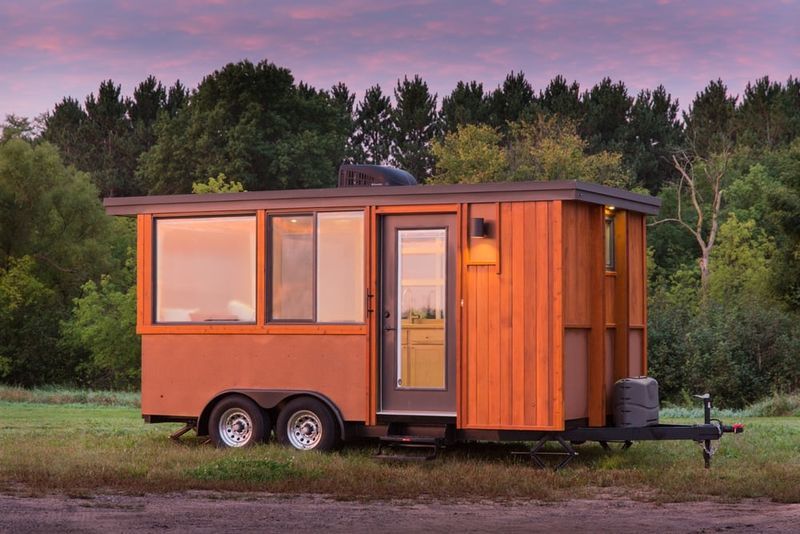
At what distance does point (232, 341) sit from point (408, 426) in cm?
240

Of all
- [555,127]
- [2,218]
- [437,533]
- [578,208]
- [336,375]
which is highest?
[555,127]

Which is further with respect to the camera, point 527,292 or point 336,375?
point 336,375

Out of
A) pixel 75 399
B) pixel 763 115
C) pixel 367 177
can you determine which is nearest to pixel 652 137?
pixel 763 115

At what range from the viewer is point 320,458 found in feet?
Result: 47.0

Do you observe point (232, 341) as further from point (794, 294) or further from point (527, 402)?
point (794, 294)

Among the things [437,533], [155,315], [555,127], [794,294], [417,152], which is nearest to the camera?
[437,533]

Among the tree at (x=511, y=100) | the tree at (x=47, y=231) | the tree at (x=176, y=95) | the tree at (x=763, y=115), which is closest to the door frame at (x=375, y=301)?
the tree at (x=47, y=231)

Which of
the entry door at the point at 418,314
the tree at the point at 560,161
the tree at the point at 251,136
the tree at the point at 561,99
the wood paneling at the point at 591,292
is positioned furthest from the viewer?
the tree at the point at 561,99

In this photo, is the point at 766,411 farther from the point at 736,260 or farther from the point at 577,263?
the point at 736,260

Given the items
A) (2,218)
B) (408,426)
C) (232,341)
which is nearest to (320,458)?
(408,426)

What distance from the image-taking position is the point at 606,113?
66750mm

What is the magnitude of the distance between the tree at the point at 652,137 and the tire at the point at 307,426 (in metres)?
45.9

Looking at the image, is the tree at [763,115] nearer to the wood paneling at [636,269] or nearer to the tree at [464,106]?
the tree at [464,106]

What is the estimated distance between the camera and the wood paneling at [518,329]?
14.1m
